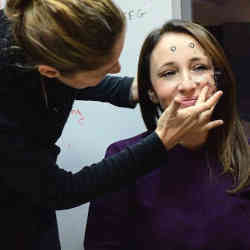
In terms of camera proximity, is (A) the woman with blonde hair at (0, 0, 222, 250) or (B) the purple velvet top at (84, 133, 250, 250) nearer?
(A) the woman with blonde hair at (0, 0, 222, 250)

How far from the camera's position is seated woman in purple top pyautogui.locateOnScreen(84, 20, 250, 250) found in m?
0.89

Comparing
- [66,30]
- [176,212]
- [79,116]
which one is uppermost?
[66,30]

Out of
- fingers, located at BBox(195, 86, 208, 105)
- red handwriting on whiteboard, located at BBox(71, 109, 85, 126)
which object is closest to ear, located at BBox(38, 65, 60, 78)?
fingers, located at BBox(195, 86, 208, 105)

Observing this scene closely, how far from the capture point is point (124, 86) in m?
1.03

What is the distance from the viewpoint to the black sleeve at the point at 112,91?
3.35 ft

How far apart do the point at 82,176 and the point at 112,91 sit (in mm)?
342

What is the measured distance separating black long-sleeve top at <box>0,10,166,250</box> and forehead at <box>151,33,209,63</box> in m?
0.24

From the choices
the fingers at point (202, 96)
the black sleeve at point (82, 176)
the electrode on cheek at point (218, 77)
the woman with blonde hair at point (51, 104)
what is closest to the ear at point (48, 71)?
the woman with blonde hair at point (51, 104)

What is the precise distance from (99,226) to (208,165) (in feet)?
1.13

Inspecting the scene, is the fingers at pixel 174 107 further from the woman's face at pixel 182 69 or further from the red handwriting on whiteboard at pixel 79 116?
the red handwriting on whiteboard at pixel 79 116

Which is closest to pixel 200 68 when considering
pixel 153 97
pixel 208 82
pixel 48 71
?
pixel 208 82

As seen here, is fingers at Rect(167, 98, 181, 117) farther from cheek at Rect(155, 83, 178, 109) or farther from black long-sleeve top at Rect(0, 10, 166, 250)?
cheek at Rect(155, 83, 178, 109)

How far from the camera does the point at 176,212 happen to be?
3.02ft

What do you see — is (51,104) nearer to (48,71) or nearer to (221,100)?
(48,71)
